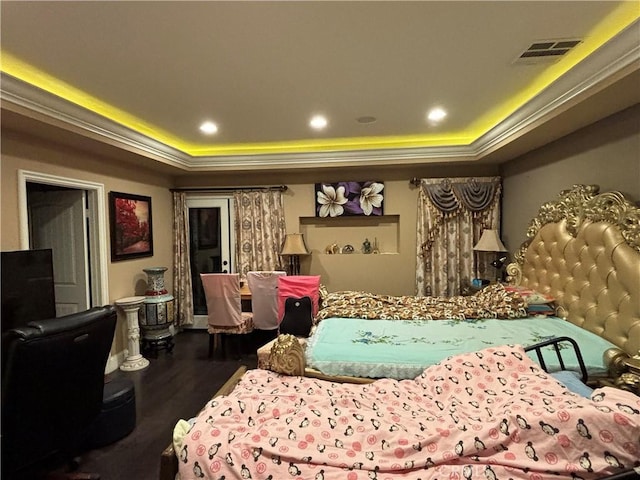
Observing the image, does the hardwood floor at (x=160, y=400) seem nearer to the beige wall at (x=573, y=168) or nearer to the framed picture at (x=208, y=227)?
the framed picture at (x=208, y=227)

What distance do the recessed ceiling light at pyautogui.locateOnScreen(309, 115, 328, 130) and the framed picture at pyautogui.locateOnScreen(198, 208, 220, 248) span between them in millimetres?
2303

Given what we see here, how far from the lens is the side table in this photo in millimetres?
3848

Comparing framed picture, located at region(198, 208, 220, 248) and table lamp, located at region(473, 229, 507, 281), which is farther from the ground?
framed picture, located at region(198, 208, 220, 248)

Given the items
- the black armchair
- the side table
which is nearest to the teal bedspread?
the black armchair

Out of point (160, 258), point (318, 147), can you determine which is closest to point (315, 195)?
point (318, 147)

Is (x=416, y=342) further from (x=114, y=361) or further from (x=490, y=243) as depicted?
(x=114, y=361)

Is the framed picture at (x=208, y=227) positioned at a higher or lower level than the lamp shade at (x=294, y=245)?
higher

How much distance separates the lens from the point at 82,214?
3682mm

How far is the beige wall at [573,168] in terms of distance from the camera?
8.31ft

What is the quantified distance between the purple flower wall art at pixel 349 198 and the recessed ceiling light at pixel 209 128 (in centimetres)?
174

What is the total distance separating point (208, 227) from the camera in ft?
17.5

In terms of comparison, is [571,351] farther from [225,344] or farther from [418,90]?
[225,344]

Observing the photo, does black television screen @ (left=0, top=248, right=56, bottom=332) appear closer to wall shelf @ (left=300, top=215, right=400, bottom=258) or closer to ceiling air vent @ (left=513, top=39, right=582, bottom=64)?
wall shelf @ (left=300, top=215, right=400, bottom=258)

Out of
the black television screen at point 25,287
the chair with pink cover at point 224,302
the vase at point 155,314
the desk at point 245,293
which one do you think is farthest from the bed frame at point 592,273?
the vase at point 155,314
